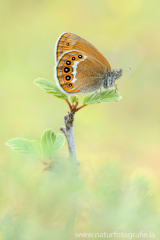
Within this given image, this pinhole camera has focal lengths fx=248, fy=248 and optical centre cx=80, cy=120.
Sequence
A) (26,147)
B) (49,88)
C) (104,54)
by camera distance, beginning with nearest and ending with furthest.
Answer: (26,147) < (49,88) < (104,54)

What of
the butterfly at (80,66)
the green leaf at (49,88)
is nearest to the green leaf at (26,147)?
the green leaf at (49,88)

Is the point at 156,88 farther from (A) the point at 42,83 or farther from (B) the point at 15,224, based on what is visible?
(B) the point at 15,224

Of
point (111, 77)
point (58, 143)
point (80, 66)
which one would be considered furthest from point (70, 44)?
point (58, 143)

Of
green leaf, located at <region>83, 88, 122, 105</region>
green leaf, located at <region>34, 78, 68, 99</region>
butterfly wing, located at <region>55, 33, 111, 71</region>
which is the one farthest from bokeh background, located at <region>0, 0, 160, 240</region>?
green leaf, located at <region>34, 78, 68, 99</region>

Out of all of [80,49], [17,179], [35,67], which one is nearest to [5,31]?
[35,67]

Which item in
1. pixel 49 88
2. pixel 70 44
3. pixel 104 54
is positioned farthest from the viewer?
pixel 104 54

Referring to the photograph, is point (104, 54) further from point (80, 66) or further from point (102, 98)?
point (102, 98)
